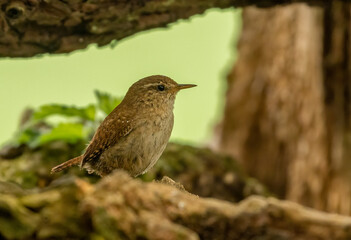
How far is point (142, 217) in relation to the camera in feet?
5.98

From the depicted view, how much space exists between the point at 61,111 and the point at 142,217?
1779 mm

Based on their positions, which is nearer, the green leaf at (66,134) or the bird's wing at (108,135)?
the bird's wing at (108,135)

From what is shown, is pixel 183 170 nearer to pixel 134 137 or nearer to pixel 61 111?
pixel 61 111

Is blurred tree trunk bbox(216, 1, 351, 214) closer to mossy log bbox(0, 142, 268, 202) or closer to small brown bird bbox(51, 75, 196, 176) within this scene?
mossy log bbox(0, 142, 268, 202)

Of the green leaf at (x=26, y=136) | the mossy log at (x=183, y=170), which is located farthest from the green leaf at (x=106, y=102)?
the green leaf at (x=26, y=136)

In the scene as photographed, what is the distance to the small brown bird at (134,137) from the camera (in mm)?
2600

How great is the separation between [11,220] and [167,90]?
4.04ft

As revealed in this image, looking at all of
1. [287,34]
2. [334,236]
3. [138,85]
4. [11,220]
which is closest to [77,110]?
[138,85]

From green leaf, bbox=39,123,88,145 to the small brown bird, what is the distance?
976mm

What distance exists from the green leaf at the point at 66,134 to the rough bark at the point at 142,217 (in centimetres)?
171

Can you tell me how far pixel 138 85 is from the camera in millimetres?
2762

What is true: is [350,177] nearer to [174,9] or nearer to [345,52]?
[345,52]

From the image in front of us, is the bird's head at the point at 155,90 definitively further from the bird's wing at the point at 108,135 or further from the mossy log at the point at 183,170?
the mossy log at the point at 183,170

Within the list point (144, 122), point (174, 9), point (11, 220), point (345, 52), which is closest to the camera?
point (11, 220)
